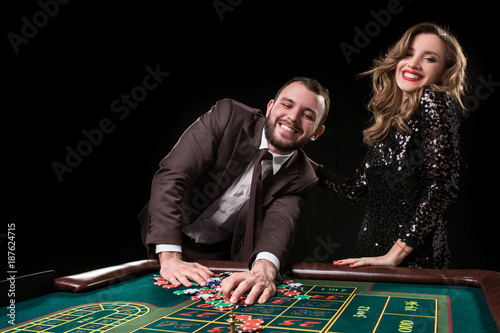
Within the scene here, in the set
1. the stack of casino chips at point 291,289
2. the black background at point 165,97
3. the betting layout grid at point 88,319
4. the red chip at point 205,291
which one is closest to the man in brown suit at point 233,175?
the stack of casino chips at point 291,289

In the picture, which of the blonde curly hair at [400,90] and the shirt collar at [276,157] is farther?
the shirt collar at [276,157]

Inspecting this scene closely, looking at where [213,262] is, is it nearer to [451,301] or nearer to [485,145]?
[451,301]

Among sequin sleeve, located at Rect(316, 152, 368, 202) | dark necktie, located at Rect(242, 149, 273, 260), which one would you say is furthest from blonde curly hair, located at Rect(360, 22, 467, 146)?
dark necktie, located at Rect(242, 149, 273, 260)

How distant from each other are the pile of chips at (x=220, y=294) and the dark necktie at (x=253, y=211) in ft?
2.06

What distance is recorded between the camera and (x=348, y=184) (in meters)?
3.33

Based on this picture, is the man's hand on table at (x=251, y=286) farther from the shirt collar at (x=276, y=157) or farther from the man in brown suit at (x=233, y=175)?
the shirt collar at (x=276, y=157)

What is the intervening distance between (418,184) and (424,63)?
2.63ft

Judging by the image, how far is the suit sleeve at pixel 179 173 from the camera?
2762 mm

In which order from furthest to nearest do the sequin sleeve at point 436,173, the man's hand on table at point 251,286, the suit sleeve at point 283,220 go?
the sequin sleeve at point 436,173
the suit sleeve at point 283,220
the man's hand on table at point 251,286

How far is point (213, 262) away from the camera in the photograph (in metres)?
2.67

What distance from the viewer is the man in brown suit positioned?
2912 millimetres

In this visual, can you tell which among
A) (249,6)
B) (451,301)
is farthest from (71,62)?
(451,301)

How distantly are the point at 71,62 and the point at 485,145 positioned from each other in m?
4.17

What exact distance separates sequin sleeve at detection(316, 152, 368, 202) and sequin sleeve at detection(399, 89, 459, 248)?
1.71ft
